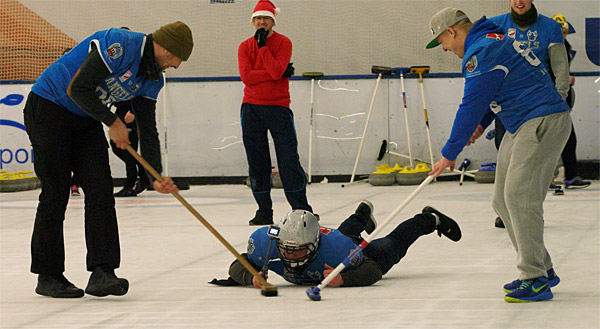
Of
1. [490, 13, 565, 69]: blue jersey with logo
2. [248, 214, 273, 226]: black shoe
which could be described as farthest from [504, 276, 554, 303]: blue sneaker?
[248, 214, 273, 226]: black shoe

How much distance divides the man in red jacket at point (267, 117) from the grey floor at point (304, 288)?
0.43 metres

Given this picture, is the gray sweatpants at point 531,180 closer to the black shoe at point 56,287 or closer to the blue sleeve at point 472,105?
the blue sleeve at point 472,105

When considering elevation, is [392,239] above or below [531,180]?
below

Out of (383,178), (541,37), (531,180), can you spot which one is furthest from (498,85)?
(383,178)

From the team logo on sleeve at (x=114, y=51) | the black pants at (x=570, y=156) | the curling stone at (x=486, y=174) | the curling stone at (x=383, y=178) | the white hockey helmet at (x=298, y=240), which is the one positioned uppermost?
the team logo on sleeve at (x=114, y=51)

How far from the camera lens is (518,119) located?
391 cm

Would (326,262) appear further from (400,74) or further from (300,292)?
(400,74)

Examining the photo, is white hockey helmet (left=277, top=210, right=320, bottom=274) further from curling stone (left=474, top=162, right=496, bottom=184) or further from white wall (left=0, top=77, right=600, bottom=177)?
white wall (left=0, top=77, right=600, bottom=177)

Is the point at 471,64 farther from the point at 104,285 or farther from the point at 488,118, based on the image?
the point at 104,285

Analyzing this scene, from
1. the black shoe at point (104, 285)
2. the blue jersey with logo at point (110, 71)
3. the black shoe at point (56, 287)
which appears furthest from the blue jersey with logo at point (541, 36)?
the black shoe at point (56, 287)

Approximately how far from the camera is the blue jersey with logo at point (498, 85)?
148 inches

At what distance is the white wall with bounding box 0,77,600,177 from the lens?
1193 centimetres

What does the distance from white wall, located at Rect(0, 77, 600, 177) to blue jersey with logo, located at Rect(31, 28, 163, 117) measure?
306 inches

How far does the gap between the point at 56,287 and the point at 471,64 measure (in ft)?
7.46
